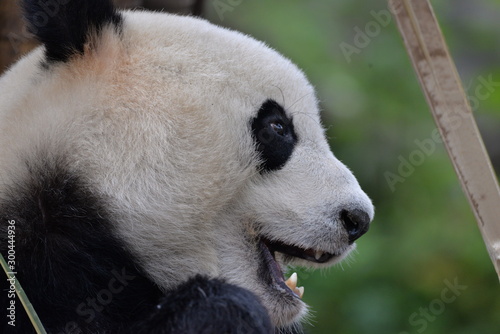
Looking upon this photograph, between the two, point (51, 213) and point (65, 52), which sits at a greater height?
point (65, 52)

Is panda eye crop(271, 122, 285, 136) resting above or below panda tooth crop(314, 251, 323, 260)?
above

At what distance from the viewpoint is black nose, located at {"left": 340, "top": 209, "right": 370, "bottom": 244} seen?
190 cm

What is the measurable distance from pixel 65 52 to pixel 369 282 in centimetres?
244

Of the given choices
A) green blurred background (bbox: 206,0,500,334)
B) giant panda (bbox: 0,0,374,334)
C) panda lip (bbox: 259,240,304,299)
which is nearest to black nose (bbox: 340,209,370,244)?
giant panda (bbox: 0,0,374,334)

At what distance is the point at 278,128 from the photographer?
6.42 ft

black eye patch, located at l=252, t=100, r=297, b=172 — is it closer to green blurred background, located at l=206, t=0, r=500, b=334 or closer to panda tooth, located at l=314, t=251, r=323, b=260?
panda tooth, located at l=314, t=251, r=323, b=260

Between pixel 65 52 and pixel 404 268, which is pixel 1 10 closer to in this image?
pixel 65 52

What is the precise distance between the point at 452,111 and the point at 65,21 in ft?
3.21

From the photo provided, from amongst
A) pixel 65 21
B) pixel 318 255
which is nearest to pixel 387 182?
pixel 318 255

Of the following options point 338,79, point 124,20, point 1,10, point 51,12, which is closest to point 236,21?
point 338,79

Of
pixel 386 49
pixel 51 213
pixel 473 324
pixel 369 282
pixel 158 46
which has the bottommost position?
pixel 473 324

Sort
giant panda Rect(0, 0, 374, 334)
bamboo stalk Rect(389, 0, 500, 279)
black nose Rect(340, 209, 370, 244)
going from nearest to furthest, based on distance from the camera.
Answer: bamboo stalk Rect(389, 0, 500, 279) → giant panda Rect(0, 0, 374, 334) → black nose Rect(340, 209, 370, 244)

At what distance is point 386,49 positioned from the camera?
4.23 meters

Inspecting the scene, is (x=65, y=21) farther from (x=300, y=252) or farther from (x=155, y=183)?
(x=300, y=252)
